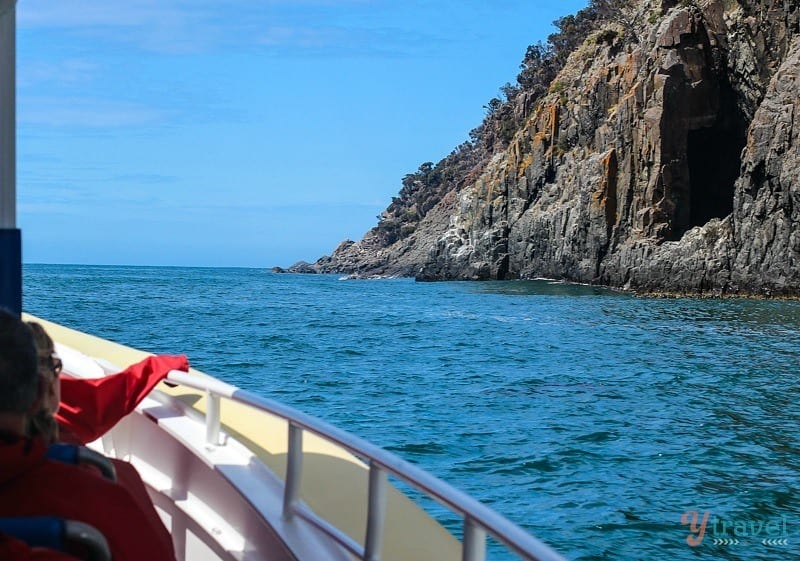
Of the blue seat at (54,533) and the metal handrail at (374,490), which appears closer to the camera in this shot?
the blue seat at (54,533)

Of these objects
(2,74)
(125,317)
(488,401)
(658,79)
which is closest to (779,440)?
(488,401)

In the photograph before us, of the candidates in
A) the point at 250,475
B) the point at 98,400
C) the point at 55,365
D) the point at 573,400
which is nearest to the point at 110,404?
the point at 98,400

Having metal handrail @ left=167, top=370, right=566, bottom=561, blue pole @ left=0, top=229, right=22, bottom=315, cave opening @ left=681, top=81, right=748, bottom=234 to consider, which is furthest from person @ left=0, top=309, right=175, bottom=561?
cave opening @ left=681, top=81, right=748, bottom=234

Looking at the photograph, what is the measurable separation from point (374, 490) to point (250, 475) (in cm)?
68

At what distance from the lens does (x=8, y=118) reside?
247cm

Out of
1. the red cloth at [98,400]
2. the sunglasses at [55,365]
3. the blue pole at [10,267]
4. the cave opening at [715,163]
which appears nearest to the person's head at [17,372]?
the sunglasses at [55,365]

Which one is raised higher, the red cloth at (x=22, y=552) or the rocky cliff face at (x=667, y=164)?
the rocky cliff face at (x=667, y=164)

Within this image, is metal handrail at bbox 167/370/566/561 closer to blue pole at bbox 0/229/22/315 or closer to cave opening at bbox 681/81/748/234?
blue pole at bbox 0/229/22/315

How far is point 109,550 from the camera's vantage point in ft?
4.36

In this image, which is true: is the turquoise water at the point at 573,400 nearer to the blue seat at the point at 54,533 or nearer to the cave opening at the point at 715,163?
the blue seat at the point at 54,533

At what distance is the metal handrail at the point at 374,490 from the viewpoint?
1.46 meters

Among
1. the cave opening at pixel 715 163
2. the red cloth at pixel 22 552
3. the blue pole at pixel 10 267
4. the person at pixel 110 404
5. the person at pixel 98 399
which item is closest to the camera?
the red cloth at pixel 22 552

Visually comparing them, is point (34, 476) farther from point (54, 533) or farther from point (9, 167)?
point (9, 167)

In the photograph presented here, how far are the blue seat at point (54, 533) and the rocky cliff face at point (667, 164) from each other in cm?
4290
